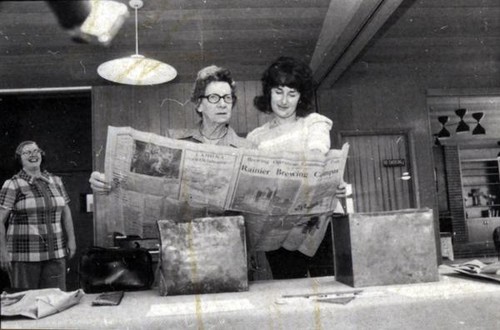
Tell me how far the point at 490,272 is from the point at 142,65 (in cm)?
277

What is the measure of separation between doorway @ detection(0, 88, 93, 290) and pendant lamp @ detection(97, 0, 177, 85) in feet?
11.1

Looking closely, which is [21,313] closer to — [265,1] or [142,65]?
[142,65]

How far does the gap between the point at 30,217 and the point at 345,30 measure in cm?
253

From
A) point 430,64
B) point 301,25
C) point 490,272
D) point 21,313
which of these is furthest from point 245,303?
point 430,64

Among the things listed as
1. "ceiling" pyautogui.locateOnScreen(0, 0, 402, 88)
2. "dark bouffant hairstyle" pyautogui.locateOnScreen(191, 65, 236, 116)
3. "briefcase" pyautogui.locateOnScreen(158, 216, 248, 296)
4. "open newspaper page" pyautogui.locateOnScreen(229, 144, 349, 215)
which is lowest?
"briefcase" pyautogui.locateOnScreen(158, 216, 248, 296)

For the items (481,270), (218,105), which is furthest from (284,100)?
(481,270)

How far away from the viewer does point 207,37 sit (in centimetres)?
413

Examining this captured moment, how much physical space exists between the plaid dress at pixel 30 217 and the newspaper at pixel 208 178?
2.27 metres

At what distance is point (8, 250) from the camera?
3.36 meters

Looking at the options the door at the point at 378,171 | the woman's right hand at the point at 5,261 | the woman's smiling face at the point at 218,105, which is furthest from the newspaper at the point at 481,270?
the door at the point at 378,171

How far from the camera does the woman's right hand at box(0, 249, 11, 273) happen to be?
3.30 meters

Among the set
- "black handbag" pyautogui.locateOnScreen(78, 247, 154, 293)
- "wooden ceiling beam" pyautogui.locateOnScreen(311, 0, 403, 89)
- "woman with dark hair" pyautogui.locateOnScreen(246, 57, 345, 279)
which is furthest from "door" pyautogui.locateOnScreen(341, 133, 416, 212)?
"black handbag" pyautogui.locateOnScreen(78, 247, 154, 293)

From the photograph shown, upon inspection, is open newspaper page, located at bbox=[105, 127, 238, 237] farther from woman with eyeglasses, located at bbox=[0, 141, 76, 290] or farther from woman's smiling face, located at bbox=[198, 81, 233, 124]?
woman with eyeglasses, located at bbox=[0, 141, 76, 290]

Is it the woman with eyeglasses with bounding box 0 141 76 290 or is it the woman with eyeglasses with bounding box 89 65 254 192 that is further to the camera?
the woman with eyeglasses with bounding box 0 141 76 290
